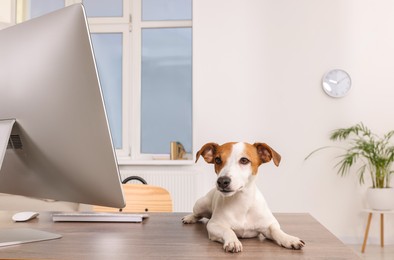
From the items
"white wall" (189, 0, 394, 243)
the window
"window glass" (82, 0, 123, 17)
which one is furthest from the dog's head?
"window glass" (82, 0, 123, 17)

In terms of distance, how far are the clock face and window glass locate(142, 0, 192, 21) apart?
1662mm

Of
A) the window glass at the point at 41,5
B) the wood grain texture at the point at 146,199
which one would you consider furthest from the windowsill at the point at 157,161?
the wood grain texture at the point at 146,199

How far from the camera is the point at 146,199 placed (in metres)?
1.86

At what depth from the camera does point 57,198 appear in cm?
101

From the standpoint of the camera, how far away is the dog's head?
1042mm

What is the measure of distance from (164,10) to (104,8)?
0.69 meters

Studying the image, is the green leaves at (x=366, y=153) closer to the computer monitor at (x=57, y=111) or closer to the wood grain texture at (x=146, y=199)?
the wood grain texture at (x=146, y=199)

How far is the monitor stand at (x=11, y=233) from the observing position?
925mm

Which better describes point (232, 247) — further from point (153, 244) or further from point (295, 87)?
point (295, 87)

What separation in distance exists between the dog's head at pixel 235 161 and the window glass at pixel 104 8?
4330 millimetres

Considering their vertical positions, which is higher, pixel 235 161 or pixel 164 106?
pixel 164 106

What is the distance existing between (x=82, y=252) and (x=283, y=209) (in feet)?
13.1

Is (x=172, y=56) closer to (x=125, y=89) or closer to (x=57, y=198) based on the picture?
(x=125, y=89)

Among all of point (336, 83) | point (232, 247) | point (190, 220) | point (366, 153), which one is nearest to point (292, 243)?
point (232, 247)
